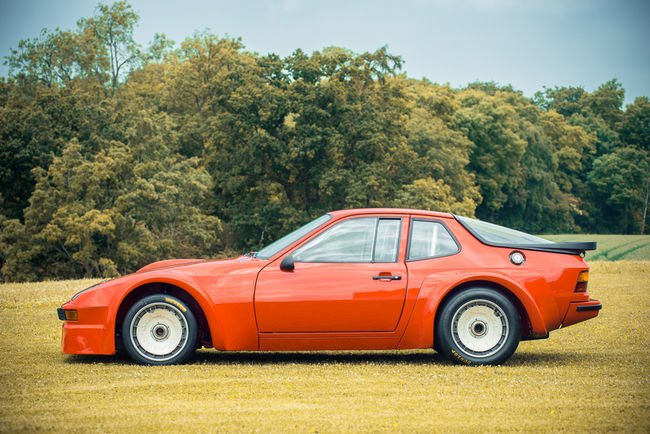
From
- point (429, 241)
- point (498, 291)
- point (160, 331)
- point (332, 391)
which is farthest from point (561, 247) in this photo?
point (160, 331)

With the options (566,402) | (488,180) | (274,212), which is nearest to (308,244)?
(566,402)

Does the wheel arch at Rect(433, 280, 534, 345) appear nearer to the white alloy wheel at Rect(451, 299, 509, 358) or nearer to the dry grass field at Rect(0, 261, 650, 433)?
the white alloy wheel at Rect(451, 299, 509, 358)

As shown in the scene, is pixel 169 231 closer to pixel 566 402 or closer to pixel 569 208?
pixel 566 402

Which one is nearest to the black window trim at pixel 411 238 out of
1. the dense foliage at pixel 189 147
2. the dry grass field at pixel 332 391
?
the dry grass field at pixel 332 391

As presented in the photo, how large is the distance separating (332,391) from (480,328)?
2.07m

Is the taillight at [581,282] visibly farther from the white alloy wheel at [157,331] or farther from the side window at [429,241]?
the white alloy wheel at [157,331]

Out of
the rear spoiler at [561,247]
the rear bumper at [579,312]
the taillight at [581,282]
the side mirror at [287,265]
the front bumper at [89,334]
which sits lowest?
the front bumper at [89,334]

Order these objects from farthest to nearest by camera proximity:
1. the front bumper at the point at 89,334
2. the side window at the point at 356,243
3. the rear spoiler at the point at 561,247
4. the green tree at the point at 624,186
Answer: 1. the green tree at the point at 624,186
2. the rear spoiler at the point at 561,247
3. the side window at the point at 356,243
4. the front bumper at the point at 89,334

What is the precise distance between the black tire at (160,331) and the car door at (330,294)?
73 centimetres

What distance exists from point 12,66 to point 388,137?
2609 centimetres

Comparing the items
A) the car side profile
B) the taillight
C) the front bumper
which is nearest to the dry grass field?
the front bumper

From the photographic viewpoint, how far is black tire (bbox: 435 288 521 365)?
8242 mm

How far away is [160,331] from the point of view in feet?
27.3

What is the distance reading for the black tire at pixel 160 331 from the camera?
325 inches
